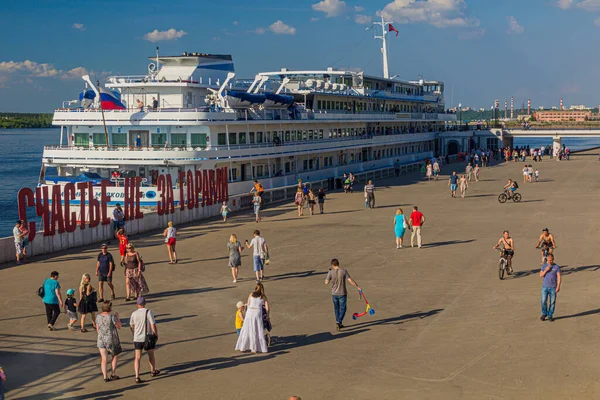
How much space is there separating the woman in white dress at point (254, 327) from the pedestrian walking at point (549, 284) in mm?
5563

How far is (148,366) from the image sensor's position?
12758 millimetres

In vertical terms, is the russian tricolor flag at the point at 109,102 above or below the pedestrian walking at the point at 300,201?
above

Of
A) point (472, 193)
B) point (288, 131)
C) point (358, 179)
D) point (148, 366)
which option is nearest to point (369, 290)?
point (148, 366)

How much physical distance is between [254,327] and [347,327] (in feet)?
8.20

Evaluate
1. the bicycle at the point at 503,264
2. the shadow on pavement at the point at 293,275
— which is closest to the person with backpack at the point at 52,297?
the shadow on pavement at the point at 293,275

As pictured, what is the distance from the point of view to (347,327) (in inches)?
592

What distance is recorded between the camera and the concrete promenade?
1170cm

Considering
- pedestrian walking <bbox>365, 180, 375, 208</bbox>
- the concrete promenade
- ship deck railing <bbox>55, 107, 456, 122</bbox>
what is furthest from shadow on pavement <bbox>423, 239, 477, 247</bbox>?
ship deck railing <bbox>55, 107, 456, 122</bbox>

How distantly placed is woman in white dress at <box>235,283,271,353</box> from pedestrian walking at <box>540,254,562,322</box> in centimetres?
556

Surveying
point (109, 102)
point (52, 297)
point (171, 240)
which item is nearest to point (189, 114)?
point (109, 102)

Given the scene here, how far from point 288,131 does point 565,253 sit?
27.7 meters

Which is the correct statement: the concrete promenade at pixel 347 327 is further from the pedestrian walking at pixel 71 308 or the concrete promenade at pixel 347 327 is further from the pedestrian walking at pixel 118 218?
the pedestrian walking at pixel 118 218

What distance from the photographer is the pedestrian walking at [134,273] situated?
55.5 feet

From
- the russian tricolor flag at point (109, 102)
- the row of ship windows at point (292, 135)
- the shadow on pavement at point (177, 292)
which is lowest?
the shadow on pavement at point (177, 292)
